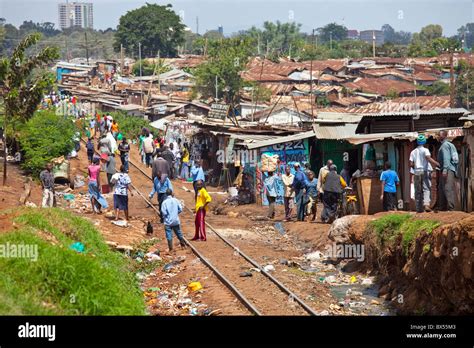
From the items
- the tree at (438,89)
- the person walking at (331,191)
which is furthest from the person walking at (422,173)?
the tree at (438,89)

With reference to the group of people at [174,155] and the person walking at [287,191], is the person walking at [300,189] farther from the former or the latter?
the group of people at [174,155]

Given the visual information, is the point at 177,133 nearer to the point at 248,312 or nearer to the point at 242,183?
the point at 242,183

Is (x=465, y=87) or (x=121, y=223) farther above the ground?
(x=465, y=87)

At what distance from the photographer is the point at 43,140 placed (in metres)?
29.2

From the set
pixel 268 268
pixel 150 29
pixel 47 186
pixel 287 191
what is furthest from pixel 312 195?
pixel 150 29

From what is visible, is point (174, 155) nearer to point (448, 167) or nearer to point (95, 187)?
point (95, 187)

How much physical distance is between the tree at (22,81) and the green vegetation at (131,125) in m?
21.8

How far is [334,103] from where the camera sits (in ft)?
207

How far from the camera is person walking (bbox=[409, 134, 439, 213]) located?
17453 millimetres

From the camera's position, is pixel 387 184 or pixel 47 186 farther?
pixel 47 186

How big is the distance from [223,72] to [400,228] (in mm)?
46738

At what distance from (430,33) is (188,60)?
42.2 meters

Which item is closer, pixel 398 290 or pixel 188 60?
pixel 398 290
